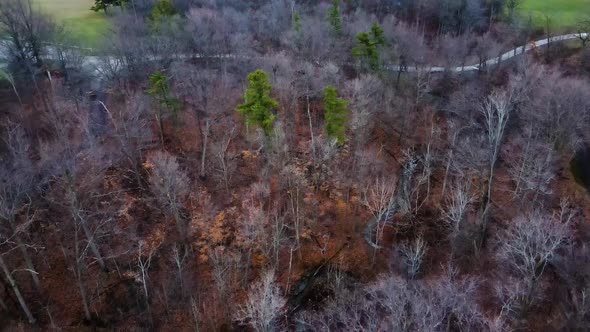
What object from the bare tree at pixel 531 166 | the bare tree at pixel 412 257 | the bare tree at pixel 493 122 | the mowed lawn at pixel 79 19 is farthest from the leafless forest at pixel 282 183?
the mowed lawn at pixel 79 19

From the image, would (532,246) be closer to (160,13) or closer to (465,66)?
(465,66)

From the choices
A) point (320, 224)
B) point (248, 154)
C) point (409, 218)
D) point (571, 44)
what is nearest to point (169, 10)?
point (248, 154)

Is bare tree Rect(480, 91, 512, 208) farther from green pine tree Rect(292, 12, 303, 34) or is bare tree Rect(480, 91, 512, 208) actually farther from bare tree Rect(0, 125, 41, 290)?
bare tree Rect(0, 125, 41, 290)

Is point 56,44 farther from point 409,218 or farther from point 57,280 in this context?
point 409,218

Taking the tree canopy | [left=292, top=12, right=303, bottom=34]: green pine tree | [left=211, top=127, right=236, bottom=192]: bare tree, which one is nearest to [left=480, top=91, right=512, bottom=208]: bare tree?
[left=211, top=127, right=236, bottom=192]: bare tree

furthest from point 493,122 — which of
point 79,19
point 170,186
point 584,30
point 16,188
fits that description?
point 79,19

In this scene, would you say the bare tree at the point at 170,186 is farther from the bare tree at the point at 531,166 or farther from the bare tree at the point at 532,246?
the bare tree at the point at 531,166
